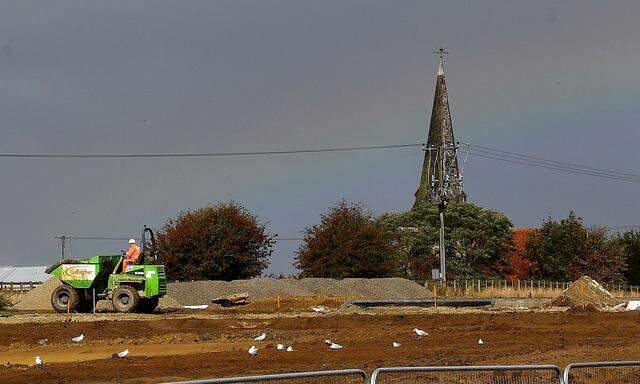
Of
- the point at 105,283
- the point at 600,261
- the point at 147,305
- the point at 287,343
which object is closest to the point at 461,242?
the point at 600,261

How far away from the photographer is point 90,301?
1391 inches

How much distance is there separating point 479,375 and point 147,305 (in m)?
27.2

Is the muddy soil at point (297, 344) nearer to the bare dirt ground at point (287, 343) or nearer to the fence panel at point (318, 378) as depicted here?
the bare dirt ground at point (287, 343)

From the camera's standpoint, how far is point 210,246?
63.9 meters

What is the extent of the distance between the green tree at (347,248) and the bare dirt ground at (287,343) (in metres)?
31.7

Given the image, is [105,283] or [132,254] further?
[105,283]

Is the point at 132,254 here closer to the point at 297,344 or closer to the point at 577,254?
the point at 297,344

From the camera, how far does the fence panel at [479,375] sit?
9430 millimetres

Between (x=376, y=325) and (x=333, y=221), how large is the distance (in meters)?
34.9

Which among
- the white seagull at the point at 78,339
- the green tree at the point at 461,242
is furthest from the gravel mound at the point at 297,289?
the green tree at the point at 461,242

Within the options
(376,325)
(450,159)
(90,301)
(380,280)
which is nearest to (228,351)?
(376,325)

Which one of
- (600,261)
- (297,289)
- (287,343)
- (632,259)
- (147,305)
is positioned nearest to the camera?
(287,343)

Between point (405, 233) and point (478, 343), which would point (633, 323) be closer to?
point (478, 343)

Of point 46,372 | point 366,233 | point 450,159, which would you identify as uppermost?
point 450,159
